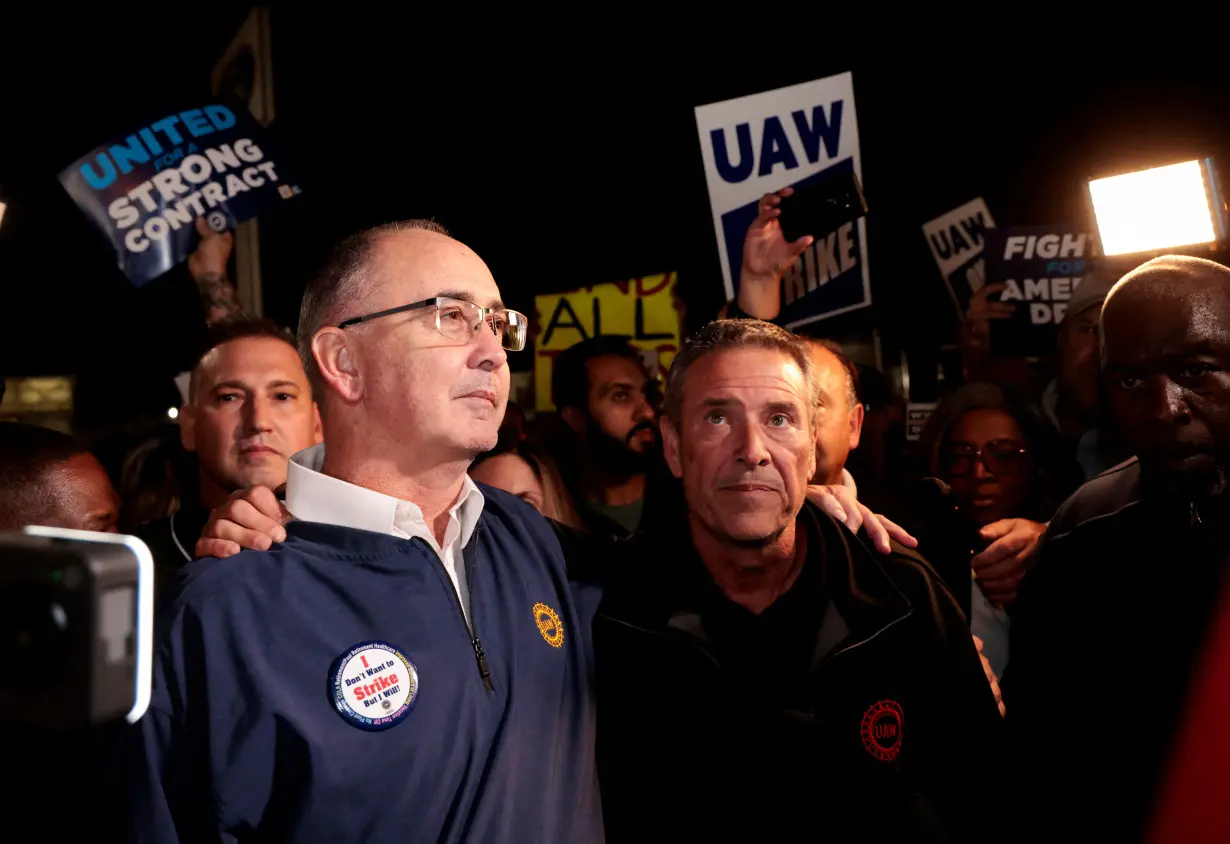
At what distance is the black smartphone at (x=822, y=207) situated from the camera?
12.9 ft

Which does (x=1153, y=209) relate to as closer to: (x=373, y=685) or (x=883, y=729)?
(x=883, y=729)

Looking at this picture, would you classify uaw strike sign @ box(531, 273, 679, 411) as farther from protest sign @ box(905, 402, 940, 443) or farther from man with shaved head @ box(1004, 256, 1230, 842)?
man with shaved head @ box(1004, 256, 1230, 842)

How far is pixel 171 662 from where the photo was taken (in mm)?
1831

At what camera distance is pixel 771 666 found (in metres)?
2.43

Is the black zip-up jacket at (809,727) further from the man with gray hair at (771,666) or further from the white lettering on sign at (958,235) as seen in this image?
the white lettering on sign at (958,235)

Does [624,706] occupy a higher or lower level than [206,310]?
lower

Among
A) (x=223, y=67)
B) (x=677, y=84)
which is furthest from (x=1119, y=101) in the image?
(x=223, y=67)

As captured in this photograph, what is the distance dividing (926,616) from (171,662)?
5.43 feet

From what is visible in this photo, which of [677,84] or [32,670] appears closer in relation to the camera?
[32,670]

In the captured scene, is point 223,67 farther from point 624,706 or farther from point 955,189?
point 955,189

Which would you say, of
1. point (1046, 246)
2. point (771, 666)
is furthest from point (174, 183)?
point (1046, 246)

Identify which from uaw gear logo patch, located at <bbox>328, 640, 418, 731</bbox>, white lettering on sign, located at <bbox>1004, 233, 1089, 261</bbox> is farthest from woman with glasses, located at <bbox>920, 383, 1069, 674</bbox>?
uaw gear logo patch, located at <bbox>328, 640, 418, 731</bbox>

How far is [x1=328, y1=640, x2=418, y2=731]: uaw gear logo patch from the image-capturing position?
1.90 metres

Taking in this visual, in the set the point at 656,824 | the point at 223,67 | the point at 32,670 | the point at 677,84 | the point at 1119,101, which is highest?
the point at 677,84
